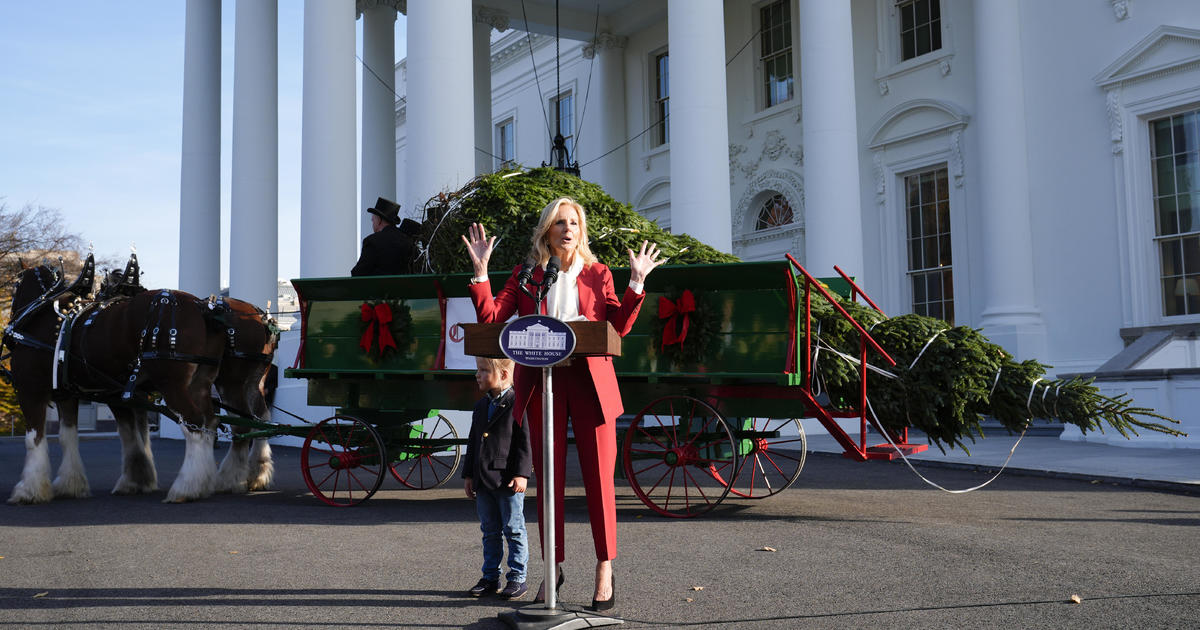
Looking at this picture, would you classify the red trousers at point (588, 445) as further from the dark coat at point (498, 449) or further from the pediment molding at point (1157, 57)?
the pediment molding at point (1157, 57)

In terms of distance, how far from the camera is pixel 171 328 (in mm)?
8945

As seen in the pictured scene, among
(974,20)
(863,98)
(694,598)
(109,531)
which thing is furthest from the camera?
(863,98)

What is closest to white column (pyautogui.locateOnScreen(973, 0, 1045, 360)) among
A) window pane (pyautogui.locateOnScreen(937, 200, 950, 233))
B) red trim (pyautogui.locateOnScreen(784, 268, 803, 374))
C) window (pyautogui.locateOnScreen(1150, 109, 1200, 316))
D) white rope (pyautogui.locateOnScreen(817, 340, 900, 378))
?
window pane (pyautogui.locateOnScreen(937, 200, 950, 233))

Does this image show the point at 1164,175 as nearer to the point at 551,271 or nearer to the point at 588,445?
the point at 588,445

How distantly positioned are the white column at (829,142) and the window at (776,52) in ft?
15.7

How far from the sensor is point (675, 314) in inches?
290

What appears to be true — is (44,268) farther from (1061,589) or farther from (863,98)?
(863,98)

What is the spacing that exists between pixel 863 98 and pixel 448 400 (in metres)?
13.5

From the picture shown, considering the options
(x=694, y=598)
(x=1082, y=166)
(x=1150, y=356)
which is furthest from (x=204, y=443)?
(x=1082, y=166)

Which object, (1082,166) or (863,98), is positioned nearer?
(1082,166)

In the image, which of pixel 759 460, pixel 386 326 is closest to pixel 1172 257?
pixel 759 460

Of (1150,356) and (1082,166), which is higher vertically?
(1082,166)

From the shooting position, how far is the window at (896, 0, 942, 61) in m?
18.4

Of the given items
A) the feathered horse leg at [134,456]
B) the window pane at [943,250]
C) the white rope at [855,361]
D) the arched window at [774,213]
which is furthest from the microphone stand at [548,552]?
the arched window at [774,213]
